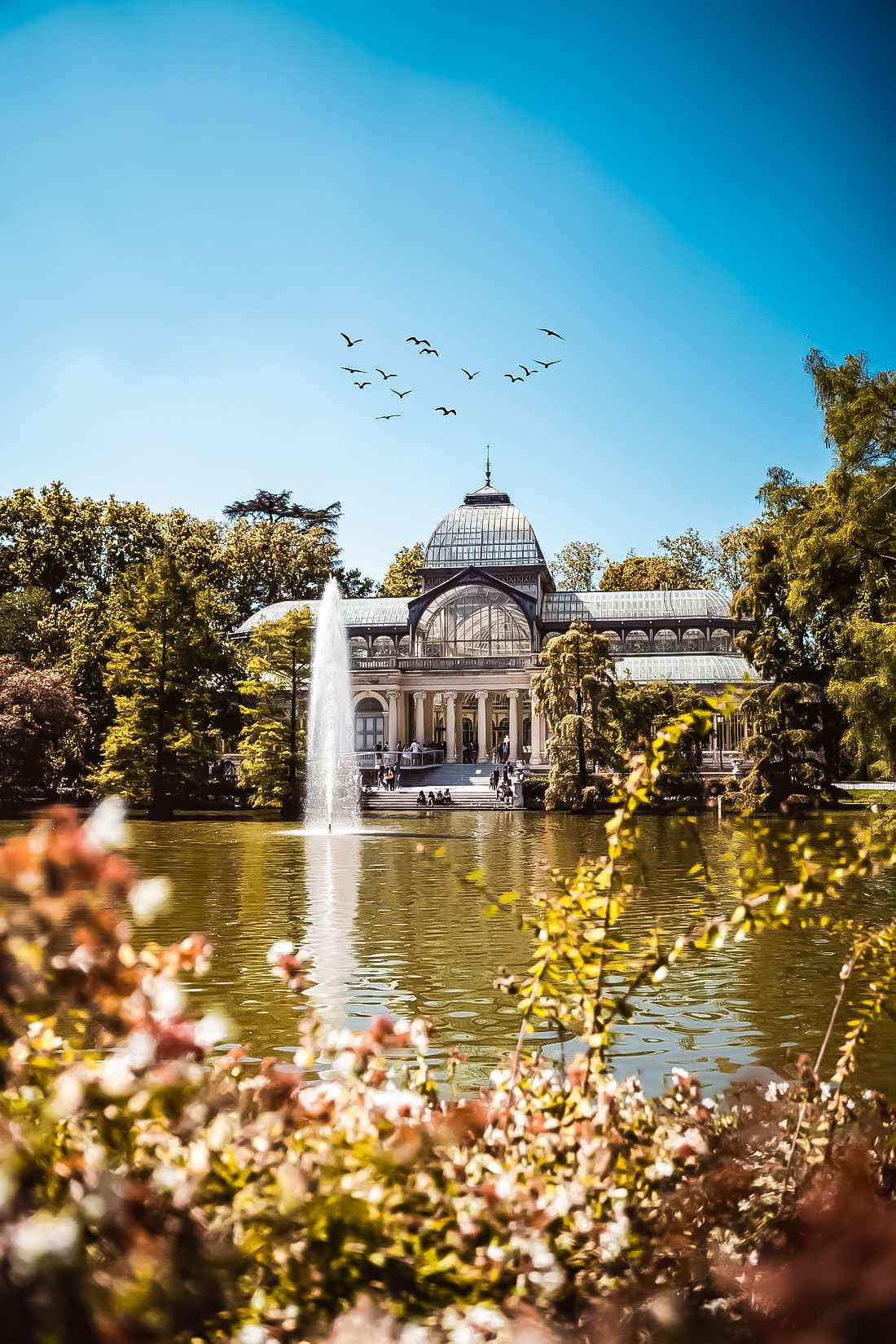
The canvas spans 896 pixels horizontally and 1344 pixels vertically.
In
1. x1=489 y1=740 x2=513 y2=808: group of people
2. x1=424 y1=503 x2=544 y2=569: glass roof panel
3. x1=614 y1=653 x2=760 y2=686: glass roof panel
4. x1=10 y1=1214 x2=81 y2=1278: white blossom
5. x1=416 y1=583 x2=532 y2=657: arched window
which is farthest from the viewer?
x1=424 y1=503 x2=544 y2=569: glass roof panel

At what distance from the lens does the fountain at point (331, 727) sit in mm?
36844

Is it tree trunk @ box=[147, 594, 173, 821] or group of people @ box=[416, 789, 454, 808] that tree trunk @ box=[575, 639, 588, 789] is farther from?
tree trunk @ box=[147, 594, 173, 821]

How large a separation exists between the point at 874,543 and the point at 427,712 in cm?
4466

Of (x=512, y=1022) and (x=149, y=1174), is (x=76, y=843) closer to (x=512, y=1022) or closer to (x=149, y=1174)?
(x=149, y=1174)

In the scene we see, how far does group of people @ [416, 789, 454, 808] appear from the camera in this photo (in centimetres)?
4225

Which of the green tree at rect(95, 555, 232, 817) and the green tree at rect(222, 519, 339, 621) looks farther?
the green tree at rect(222, 519, 339, 621)

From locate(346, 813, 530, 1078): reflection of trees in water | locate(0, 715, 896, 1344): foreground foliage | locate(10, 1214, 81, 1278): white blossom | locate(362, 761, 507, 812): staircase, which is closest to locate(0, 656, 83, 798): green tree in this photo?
Answer: locate(362, 761, 507, 812): staircase

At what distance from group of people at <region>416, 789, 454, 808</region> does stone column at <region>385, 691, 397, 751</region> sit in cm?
1799

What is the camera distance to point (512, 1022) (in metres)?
8.89

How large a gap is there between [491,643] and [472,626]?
4.76 ft

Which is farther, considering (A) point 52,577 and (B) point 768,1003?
(A) point 52,577

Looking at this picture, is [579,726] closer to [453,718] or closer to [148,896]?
[453,718]

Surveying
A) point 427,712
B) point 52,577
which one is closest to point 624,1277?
point 427,712

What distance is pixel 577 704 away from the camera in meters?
41.9
